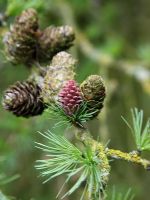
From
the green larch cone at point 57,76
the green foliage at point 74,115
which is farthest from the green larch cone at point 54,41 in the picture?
the green foliage at point 74,115

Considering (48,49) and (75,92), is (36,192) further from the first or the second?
(75,92)

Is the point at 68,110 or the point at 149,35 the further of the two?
the point at 149,35

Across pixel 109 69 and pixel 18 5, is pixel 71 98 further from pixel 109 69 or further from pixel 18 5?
pixel 109 69

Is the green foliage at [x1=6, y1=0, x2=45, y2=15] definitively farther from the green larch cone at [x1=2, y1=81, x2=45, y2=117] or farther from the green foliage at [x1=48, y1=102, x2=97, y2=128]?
the green foliage at [x1=48, y1=102, x2=97, y2=128]

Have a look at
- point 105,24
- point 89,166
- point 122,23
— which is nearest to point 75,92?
point 89,166

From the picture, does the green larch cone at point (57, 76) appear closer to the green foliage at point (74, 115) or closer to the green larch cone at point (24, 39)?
the green foliage at point (74, 115)

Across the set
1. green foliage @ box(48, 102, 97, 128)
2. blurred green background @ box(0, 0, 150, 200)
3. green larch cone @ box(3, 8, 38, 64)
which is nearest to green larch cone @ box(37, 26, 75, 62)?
green larch cone @ box(3, 8, 38, 64)

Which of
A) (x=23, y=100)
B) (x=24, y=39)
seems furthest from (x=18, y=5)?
(x=23, y=100)
